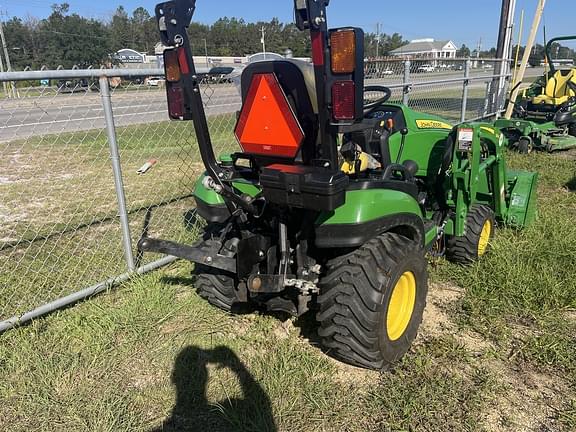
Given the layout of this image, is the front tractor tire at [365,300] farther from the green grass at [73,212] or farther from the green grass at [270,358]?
the green grass at [73,212]

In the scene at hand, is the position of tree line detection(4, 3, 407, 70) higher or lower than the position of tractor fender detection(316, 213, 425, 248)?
higher

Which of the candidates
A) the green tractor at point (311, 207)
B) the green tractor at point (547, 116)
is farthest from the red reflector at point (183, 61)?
the green tractor at point (547, 116)

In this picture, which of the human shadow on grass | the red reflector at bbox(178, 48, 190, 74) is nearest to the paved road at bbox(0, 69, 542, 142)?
the red reflector at bbox(178, 48, 190, 74)

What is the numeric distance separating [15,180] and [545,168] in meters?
8.09

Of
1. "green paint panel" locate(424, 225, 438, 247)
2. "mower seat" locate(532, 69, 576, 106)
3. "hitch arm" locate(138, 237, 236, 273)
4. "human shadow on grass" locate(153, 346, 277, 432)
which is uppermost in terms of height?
"mower seat" locate(532, 69, 576, 106)

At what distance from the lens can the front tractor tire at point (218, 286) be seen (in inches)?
121

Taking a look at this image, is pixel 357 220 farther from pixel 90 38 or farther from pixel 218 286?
pixel 90 38

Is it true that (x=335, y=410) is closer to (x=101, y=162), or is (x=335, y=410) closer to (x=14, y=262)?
(x=14, y=262)

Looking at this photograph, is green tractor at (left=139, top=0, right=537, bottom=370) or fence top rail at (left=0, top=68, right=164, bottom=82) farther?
fence top rail at (left=0, top=68, right=164, bottom=82)

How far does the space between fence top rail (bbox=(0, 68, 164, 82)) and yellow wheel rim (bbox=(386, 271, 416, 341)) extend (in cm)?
236

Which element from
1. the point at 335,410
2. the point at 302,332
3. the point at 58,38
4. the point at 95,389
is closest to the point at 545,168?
the point at 302,332

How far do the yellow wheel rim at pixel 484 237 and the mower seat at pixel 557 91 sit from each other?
690 centimetres

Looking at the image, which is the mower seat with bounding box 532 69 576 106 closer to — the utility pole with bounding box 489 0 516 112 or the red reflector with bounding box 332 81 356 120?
the utility pole with bounding box 489 0 516 112

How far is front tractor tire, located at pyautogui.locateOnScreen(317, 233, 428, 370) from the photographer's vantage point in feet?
7.96
